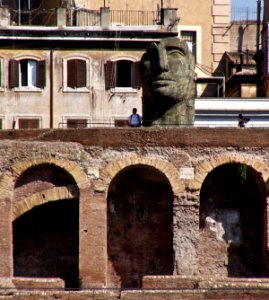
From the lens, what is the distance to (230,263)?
42250 millimetres

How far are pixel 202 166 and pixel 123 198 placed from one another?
2.48 meters

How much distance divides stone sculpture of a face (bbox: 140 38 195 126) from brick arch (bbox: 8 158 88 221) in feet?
10.6

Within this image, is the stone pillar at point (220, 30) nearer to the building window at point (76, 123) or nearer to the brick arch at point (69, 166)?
the building window at point (76, 123)

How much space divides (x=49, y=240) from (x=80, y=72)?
18.7m

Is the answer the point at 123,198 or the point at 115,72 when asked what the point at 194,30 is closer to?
the point at 115,72

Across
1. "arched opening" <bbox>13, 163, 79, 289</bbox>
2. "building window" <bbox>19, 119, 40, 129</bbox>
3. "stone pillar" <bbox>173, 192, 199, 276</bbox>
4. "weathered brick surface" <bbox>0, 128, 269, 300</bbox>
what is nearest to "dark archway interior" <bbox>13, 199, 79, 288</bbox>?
"arched opening" <bbox>13, 163, 79, 289</bbox>

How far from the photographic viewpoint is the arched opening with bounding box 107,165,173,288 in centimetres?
4219

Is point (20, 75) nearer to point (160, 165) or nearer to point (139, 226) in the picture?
point (139, 226)

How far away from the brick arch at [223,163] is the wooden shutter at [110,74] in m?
19.5

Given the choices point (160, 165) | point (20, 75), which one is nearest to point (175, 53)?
point (160, 165)

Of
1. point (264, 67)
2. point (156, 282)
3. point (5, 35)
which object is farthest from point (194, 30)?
point (156, 282)

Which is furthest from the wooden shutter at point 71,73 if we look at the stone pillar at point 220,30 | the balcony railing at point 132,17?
the stone pillar at point 220,30

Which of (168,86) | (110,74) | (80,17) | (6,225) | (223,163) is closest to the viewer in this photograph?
(6,225)

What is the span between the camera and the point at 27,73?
6053cm
